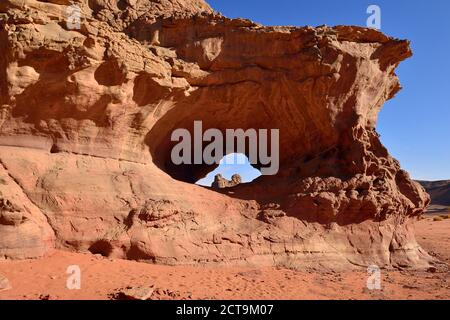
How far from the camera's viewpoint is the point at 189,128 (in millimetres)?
11391

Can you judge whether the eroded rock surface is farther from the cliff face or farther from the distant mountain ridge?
the distant mountain ridge

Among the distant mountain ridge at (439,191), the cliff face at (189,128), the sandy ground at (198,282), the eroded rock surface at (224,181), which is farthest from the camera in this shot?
the distant mountain ridge at (439,191)

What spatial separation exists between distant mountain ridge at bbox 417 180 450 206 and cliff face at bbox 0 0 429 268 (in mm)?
42913

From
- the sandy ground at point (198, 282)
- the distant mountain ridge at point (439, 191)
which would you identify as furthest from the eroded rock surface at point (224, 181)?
the distant mountain ridge at point (439, 191)

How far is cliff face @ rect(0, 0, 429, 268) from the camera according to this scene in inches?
307

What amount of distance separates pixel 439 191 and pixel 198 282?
53.7 m

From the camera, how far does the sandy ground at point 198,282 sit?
614cm

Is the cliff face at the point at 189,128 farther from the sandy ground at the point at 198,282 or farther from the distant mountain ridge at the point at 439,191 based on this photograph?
the distant mountain ridge at the point at 439,191

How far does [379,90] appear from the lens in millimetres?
11445

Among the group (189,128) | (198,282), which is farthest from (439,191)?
(198,282)

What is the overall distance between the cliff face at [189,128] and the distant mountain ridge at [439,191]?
141 ft

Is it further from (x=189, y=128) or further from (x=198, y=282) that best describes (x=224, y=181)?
(x=198, y=282)

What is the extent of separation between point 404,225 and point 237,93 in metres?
6.03
